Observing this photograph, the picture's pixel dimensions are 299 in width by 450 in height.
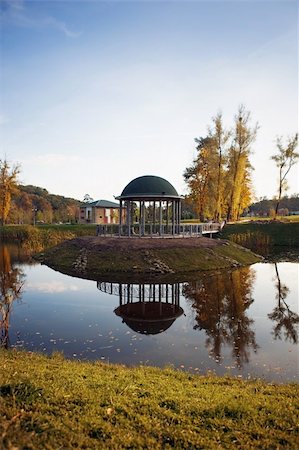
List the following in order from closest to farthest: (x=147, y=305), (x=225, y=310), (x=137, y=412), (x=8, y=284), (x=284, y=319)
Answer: (x=137, y=412) < (x=284, y=319) < (x=225, y=310) < (x=147, y=305) < (x=8, y=284)

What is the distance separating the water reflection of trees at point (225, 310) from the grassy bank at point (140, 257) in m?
2.43

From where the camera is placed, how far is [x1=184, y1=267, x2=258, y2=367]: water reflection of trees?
9.66m

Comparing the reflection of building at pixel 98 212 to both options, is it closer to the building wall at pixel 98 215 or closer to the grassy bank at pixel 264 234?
the building wall at pixel 98 215

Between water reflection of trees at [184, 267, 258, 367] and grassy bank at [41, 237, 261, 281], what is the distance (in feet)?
7.97

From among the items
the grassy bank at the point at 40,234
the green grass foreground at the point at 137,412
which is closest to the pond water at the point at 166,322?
the green grass foreground at the point at 137,412

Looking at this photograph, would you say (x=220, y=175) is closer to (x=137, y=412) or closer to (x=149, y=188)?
(x=149, y=188)

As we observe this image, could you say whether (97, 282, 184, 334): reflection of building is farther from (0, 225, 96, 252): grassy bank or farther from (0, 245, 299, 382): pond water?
(0, 225, 96, 252): grassy bank

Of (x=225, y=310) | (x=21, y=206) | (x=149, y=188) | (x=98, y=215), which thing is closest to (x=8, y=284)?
(x=225, y=310)

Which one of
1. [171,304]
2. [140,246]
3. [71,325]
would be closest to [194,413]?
[71,325]

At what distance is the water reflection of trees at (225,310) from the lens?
31.7 feet

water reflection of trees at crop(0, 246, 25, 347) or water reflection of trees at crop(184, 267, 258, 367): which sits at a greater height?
water reflection of trees at crop(0, 246, 25, 347)

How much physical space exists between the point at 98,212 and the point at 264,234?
28.7m

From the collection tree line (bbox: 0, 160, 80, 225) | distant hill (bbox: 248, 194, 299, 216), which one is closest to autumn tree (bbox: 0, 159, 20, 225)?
tree line (bbox: 0, 160, 80, 225)

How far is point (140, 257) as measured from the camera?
22.1 m
